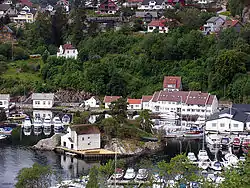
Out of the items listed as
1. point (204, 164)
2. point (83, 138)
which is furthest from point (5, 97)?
point (204, 164)

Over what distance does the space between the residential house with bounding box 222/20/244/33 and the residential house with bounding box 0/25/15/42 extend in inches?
619

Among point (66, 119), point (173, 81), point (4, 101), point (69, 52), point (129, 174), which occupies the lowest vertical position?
point (129, 174)

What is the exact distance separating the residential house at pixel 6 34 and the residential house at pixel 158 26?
10477 millimetres

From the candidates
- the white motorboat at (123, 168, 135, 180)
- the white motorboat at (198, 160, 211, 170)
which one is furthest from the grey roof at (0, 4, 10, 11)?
the white motorboat at (123, 168, 135, 180)

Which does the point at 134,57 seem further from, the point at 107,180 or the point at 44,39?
the point at 107,180

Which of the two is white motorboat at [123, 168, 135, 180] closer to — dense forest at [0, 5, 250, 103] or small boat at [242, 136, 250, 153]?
small boat at [242, 136, 250, 153]

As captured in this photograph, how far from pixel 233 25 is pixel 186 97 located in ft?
27.5

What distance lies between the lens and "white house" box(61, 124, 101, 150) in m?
25.2

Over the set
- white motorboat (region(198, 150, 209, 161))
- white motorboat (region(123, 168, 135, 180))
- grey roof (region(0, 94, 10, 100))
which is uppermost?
grey roof (region(0, 94, 10, 100))

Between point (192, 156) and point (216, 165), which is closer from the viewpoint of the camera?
point (216, 165)

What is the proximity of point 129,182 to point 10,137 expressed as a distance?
920cm

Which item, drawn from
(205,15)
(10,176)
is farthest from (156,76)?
(10,176)

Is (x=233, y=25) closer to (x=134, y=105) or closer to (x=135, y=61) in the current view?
(x=135, y=61)

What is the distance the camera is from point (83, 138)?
25.3m
